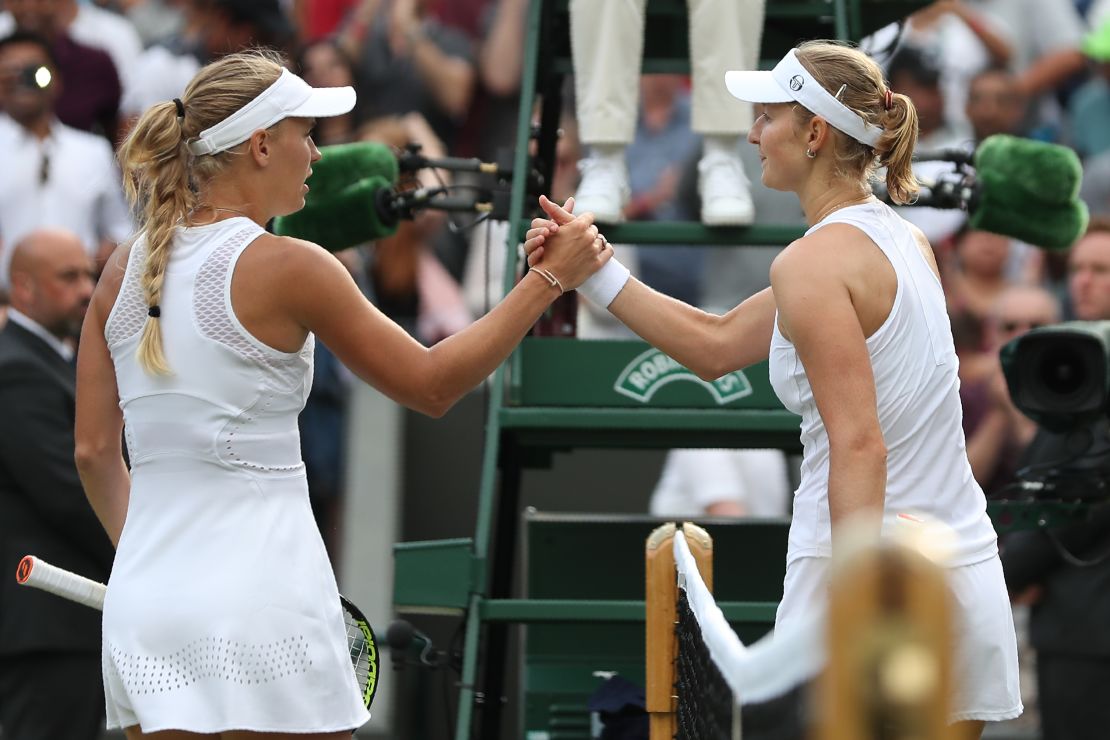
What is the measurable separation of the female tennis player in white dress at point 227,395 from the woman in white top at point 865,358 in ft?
1.92

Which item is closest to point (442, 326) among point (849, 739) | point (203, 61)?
point (203, 61)

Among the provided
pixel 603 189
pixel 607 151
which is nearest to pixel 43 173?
pixel 607 151

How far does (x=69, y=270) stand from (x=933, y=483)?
3.95 m

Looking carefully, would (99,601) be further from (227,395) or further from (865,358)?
(865,358)

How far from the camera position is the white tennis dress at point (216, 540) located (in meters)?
2.86

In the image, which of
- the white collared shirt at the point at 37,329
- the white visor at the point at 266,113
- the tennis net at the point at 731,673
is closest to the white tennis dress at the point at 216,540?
the white visor at the point at 266,113

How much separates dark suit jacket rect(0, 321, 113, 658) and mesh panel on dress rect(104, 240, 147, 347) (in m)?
2.79

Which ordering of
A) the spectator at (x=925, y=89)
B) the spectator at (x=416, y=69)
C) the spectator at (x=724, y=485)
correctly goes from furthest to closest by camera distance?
the spectator at (x=416, y=69) → the spectator at (x=925, y=89) → the spectator at (x=724, y=485)

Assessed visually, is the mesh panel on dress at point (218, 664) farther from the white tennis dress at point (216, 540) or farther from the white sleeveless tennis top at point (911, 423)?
the white sleeveless tennis top at point (911, 423)

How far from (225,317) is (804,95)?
3.95 ft

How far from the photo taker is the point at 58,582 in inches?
129

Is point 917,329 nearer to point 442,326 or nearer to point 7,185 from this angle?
point 442,326

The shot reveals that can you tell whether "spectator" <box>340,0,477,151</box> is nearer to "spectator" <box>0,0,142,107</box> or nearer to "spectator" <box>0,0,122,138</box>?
"spectator" <box>0,0,142,107</box>

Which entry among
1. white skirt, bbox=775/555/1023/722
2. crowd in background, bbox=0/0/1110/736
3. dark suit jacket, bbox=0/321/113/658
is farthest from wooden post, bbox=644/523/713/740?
crowd in background, bbox=0/0/1110/736
